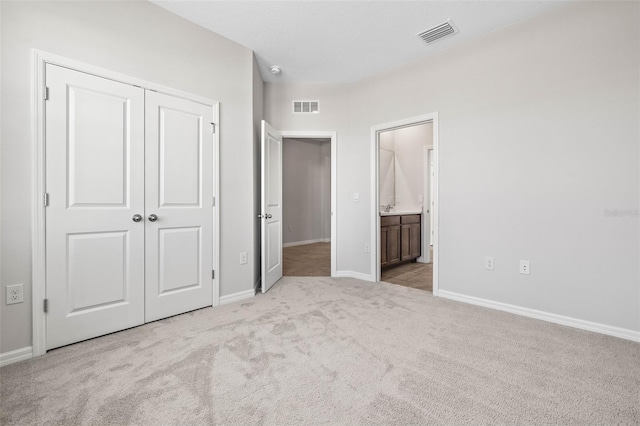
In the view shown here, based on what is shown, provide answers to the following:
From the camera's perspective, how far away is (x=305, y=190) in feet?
24.9

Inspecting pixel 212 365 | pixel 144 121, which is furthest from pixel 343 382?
pixel 144 121

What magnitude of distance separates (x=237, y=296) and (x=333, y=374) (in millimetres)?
1657

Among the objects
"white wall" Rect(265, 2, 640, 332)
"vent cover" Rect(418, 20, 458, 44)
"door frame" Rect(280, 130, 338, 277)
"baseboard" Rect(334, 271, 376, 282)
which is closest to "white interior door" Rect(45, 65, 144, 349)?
"door frame" Rect(280, 130, 338, 277)

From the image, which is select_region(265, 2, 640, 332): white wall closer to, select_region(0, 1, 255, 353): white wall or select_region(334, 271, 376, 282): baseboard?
select_region(334, 271, 376, 282): baseboard

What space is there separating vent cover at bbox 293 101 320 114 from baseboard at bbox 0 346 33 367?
349 centimetres

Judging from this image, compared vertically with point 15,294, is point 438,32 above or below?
above

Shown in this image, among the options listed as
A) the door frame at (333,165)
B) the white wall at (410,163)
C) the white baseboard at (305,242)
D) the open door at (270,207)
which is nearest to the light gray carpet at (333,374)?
the open door at (270,207)

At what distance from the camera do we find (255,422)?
1.28 metres

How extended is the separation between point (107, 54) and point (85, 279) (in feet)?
5.68

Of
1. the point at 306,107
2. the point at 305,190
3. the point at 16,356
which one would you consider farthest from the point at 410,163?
the point at 16,356

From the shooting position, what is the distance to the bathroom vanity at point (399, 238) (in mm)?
4176

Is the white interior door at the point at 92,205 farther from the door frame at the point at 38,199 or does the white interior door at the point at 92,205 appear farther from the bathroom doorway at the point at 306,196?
the bathroom doorway at the point at 306,196

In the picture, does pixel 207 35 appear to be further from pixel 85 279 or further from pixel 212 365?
pixel 212 365

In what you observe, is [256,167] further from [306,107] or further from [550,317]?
[550,317]
